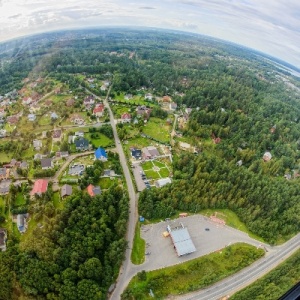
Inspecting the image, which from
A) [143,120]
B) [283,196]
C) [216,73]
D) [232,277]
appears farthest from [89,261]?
[216,73]

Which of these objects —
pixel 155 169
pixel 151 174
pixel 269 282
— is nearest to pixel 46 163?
pixel 151 174

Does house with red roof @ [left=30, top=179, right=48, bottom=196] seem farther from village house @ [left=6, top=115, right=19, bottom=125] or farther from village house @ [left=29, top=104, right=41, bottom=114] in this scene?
village house @ [left=29, top=104, right=41, bottom=114]

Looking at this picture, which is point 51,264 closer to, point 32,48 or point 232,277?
point 232,277

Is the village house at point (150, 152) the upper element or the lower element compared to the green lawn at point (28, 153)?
upper

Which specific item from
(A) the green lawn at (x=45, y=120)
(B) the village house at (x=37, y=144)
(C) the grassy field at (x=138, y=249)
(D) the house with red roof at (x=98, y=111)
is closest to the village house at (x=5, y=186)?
(B) the village house at (x=37, y=144)

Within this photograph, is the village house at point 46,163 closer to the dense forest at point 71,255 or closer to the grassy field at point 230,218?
the dense forest at point 71,255

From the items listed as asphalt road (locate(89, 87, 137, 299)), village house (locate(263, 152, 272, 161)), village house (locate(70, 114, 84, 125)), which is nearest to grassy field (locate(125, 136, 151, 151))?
asphalt road (locate(89, 87, 137, 299))
